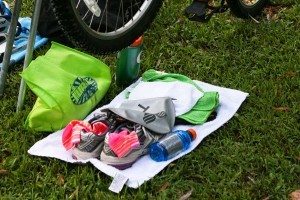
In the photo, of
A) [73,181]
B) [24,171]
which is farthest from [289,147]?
[24,171]

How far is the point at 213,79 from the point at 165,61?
0.36 m

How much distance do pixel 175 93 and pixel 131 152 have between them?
2.00 feet

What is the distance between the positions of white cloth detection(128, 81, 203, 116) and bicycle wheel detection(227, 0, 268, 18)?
0.84 meters

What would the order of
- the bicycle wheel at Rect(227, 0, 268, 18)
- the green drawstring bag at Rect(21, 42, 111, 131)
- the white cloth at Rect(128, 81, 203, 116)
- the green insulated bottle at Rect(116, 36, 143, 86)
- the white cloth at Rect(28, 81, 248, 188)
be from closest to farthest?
the white cloth at Rect(28, 81, 248, 188) < the green drawstring bag at Rect(21, 42, 111, 131) < the white cloth at Rect(128, 81, 203, 116) < the green insulated bottle at Rect(116, 36, 143, 86) < the bicycle wheel at Rect(227, 0, 268, 18)

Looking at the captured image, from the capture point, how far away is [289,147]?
2.85m

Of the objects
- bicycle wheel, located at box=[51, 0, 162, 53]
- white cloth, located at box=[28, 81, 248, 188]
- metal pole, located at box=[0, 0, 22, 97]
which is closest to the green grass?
white cloth, located at box=[28, 81, 248, 188]

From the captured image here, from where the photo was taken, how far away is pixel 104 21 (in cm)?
269

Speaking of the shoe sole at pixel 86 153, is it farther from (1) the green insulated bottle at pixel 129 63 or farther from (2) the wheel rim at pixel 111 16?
(1) the green insulated bottle at pixel 129 63

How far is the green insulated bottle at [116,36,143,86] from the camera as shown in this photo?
3.39 m

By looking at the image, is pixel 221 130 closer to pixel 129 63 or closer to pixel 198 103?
pixel 198 103

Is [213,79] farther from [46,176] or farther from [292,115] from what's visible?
[46,176]

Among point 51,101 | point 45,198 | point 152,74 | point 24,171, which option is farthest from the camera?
point 152,74

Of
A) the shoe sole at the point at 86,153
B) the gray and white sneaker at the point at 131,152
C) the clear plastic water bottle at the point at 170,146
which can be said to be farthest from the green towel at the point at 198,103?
the shoe sole at the point at 86,153

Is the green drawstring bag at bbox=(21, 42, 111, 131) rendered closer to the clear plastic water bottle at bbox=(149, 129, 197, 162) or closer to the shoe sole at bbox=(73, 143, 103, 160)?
the shoe sole at bbox=(73, 143, 103, 160)
